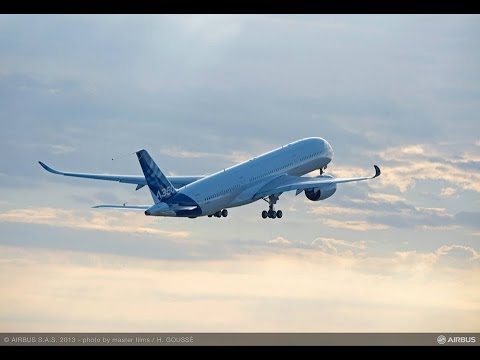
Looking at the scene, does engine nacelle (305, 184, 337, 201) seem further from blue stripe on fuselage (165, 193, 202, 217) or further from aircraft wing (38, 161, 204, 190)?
blue stripe on fuselage (165, 193, 202, 217)

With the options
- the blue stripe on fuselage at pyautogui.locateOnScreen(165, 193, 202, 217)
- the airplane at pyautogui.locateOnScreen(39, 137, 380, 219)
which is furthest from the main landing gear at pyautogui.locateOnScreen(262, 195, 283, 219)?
the blue stripe on fuselage at pyautogui.locateOnScreen(165, 193, 202, 217)

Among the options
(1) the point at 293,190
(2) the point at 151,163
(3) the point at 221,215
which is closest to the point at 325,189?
(1) the point at 293,190

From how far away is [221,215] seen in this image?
457ft

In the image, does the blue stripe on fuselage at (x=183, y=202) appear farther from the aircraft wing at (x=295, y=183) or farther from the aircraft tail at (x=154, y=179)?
the aircraft wing at (x=295, y=183)

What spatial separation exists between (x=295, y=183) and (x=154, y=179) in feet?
77.8

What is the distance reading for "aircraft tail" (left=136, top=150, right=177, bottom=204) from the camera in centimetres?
12712

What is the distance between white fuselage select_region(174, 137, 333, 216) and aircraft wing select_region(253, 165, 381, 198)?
0.56 metres

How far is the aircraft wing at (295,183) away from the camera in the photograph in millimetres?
143750

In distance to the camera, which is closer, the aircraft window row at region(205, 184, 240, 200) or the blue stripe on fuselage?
the blue stripe on fuselage

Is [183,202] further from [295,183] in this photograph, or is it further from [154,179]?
[295,183]

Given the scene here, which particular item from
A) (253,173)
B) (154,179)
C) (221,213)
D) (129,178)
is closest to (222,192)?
(221,213)

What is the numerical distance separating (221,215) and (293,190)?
32.3 ft

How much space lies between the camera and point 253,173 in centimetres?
14250

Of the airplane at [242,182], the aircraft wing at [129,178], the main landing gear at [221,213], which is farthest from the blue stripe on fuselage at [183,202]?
the aircraft wing at [129,178]
